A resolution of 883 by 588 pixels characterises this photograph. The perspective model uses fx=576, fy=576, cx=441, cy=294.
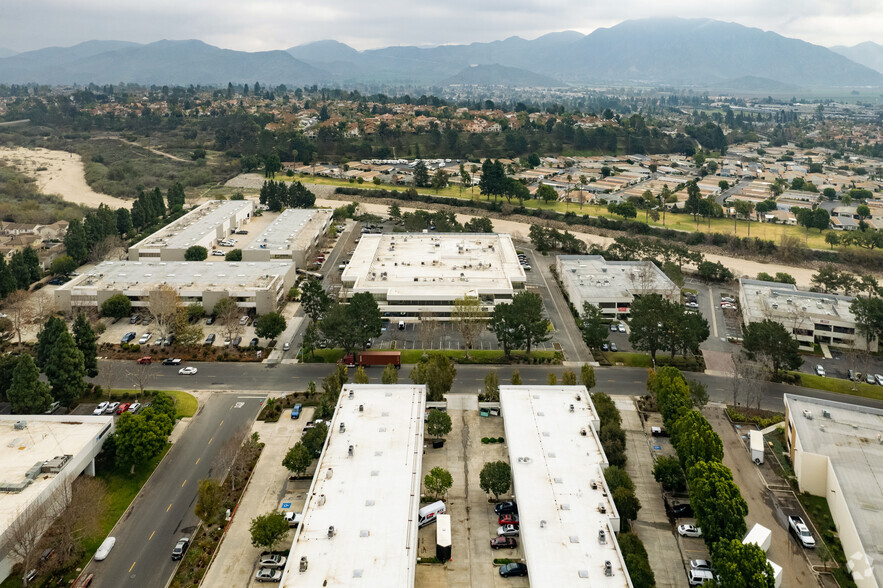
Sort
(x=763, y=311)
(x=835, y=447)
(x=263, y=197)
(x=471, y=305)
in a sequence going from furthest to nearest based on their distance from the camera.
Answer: (x=263, y=197) < (x=763, y=311) < (x=471, y=305) < (x=835, y=447)

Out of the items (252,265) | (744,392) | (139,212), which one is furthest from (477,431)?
(139,212)

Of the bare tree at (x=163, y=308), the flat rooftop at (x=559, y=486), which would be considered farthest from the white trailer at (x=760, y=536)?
the bare tree at (x=163, y=308)

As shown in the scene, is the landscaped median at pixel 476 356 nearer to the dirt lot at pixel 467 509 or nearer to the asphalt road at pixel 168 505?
the dirt lot at pixel 467 509

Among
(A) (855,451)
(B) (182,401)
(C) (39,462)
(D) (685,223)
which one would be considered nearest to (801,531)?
(A) (855,451)

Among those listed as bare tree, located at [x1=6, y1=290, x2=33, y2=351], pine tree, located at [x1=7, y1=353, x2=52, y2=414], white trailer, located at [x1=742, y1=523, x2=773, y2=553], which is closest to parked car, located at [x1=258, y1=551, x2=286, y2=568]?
pine tree, located at [x1=7, y1=353, x2=52, y2=414]

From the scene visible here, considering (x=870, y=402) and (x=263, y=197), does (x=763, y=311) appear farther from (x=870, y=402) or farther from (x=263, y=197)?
(x=263, y=197)
